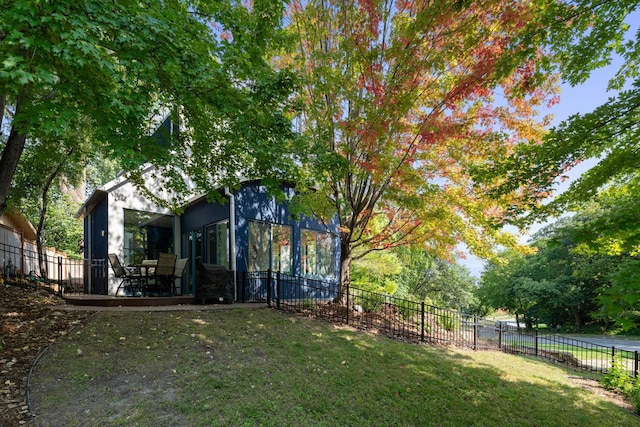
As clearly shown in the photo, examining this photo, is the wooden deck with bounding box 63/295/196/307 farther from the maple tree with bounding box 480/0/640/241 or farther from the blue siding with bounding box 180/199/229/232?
the maple tree with bounding box 480/0/640/241

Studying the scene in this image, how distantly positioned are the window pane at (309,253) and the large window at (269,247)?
642mm

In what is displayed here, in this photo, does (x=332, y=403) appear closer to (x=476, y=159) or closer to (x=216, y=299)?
(x=216, y=299)

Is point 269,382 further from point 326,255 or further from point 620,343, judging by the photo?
point 620,343

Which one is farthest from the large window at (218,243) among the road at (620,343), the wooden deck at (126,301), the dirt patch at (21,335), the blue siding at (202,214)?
the road at (620,343)

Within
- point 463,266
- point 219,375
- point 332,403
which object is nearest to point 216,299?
point 219,375

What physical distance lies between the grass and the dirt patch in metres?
0.17

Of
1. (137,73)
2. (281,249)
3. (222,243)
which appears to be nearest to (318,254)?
(281,249)

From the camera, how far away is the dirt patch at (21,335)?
12.0 feet

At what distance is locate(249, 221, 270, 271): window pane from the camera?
1008 centimetres

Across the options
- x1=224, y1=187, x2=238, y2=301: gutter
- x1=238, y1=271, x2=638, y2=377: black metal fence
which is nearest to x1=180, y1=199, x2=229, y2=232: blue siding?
x1=224, y1=187, x2=238, y2=301: gutter

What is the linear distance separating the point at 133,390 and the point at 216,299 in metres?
4.86

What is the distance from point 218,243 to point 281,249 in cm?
200

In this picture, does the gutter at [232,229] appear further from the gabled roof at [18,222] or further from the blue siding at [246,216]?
the gabled roof at [18,222]

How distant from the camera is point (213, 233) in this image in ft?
34.7
